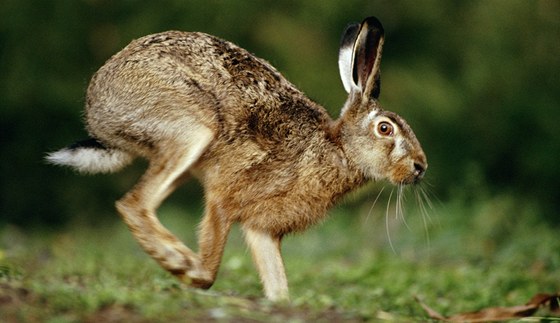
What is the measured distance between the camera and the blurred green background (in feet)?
37.6

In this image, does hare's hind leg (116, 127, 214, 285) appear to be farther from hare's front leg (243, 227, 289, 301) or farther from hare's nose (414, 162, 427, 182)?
hare's nose (414, 162, 427, 182)

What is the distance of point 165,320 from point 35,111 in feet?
24.6

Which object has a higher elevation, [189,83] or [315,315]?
[189,83]

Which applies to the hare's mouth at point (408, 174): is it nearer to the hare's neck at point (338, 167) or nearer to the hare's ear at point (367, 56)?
the hare's neck at point (338, 167)

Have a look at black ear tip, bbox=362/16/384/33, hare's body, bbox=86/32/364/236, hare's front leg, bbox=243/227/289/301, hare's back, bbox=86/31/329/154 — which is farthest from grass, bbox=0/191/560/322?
black ear tip, bbox=362/16/384/33

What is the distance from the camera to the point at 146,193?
614 cm

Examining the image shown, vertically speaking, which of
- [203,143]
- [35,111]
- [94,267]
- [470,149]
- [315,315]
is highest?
[470,149]

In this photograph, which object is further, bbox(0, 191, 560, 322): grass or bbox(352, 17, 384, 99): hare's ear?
bbox(352, 17, 384, 99): hare's ear

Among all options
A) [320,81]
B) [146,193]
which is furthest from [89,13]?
[146,193]

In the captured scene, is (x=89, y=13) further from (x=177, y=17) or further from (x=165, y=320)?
(x=165, y=320)

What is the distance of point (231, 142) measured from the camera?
6293mm

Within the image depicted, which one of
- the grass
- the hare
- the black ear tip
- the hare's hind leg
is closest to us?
the grass

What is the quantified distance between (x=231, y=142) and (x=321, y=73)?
5390 mm

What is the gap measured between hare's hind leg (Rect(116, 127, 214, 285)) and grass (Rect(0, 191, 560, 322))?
175 mm
